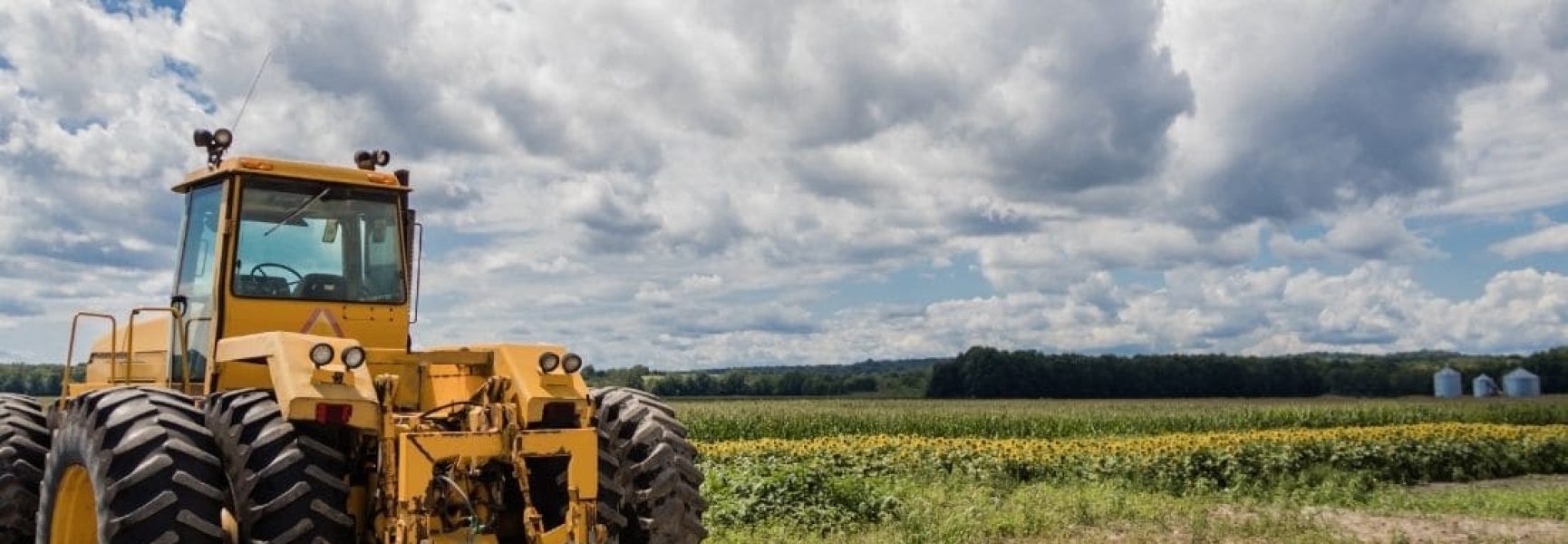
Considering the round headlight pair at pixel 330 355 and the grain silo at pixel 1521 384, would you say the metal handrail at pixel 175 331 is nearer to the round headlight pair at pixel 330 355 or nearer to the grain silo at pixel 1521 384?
the round headlight pair at pixel 330 355

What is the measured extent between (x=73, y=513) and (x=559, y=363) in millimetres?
2863

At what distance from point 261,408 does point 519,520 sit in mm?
1506

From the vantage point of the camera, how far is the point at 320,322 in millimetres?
8133

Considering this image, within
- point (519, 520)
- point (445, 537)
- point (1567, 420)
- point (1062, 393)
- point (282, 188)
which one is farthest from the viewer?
point (1062, 393)

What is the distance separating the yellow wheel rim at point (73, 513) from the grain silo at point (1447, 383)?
9009cm

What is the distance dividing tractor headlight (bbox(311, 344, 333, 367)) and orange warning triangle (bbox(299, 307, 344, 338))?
1707 mm

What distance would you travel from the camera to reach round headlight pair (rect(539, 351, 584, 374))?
7078 mm

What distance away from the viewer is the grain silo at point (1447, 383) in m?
83.4

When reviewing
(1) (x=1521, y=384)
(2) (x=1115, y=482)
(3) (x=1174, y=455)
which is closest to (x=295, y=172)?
(2) (x=1115, y=482)

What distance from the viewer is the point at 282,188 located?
828 centimetres

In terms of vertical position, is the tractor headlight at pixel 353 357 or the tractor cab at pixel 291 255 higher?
the tractor cab at pixel 291 255

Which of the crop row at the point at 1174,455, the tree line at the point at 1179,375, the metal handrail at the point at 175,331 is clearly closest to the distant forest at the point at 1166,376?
the tree line at the point at 1179,375

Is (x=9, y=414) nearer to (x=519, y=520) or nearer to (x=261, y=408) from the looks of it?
(x=261, y=408)

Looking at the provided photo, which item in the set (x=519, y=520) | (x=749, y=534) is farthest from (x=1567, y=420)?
(x=519, y=520)
